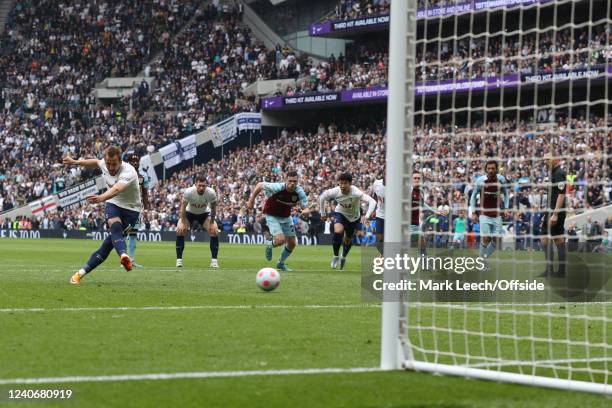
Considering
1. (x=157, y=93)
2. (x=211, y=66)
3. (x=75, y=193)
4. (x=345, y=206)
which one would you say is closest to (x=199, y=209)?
(x=345, y=206)

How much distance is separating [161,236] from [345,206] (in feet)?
93.8

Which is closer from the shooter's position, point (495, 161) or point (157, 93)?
point (495, 161)

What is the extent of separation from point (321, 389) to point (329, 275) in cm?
1203

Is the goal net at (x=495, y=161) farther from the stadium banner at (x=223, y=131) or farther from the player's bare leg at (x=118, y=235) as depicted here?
the stadium banner at (x=223, y=131)

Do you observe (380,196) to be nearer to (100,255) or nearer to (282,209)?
(282,209)

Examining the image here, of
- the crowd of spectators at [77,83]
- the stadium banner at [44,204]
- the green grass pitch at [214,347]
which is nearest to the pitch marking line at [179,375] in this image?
the green grass pitch at [214,347]

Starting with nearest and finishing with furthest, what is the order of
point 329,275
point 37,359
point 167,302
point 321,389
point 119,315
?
1. point 321,389
2. point 37,359
3. point 119,315
4. point 167,302
5. point 329,275

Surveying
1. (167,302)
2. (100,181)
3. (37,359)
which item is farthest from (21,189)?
(37,359)

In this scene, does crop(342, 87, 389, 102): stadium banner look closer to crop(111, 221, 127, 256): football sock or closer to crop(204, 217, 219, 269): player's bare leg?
crop(204, 217, 219, 269): player's bare leg

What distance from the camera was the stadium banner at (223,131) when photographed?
54.3m

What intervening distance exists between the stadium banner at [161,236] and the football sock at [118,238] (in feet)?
89.4

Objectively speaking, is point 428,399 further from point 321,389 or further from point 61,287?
point 61,287

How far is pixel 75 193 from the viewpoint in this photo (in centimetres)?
5331

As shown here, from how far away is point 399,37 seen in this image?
703 cm
